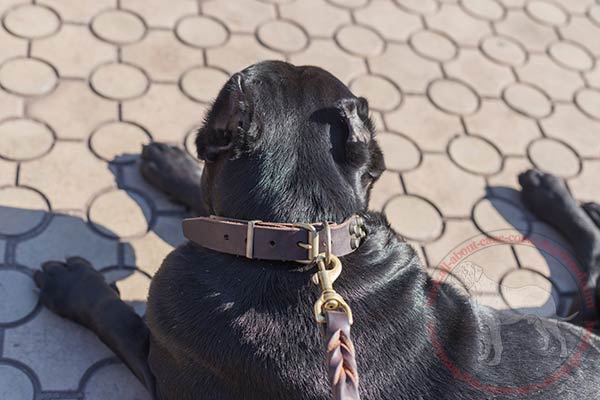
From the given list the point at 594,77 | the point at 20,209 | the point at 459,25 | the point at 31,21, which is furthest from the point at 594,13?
the point at 20,209

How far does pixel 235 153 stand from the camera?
224 cm

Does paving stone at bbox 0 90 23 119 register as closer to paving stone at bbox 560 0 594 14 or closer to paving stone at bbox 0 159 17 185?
paving stone at bbox 0 159 17 185

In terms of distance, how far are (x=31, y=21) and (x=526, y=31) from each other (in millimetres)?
3339

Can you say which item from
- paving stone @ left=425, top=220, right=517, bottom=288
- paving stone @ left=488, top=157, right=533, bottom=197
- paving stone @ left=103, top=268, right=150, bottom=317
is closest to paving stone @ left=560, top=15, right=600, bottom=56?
paving stone @ left=488, top=157, right=533, bottom=197

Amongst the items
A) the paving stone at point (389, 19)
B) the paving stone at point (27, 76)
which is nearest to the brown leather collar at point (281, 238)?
the paving stone at point (27, 76)

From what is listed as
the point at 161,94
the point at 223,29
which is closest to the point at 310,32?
the point at 223,29

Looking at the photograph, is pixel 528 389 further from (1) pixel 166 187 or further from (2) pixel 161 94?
(2) pixel 161 94

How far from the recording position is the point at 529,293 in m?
3.44

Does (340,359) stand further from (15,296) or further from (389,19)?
(389,19)

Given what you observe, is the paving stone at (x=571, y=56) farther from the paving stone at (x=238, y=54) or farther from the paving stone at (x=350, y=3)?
the paving stone at (x=238, y=54)

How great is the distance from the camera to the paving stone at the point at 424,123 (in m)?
4.12

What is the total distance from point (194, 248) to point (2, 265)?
1.15 m

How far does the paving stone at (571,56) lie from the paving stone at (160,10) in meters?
2.50

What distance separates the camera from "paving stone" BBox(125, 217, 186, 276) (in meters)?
3.23
